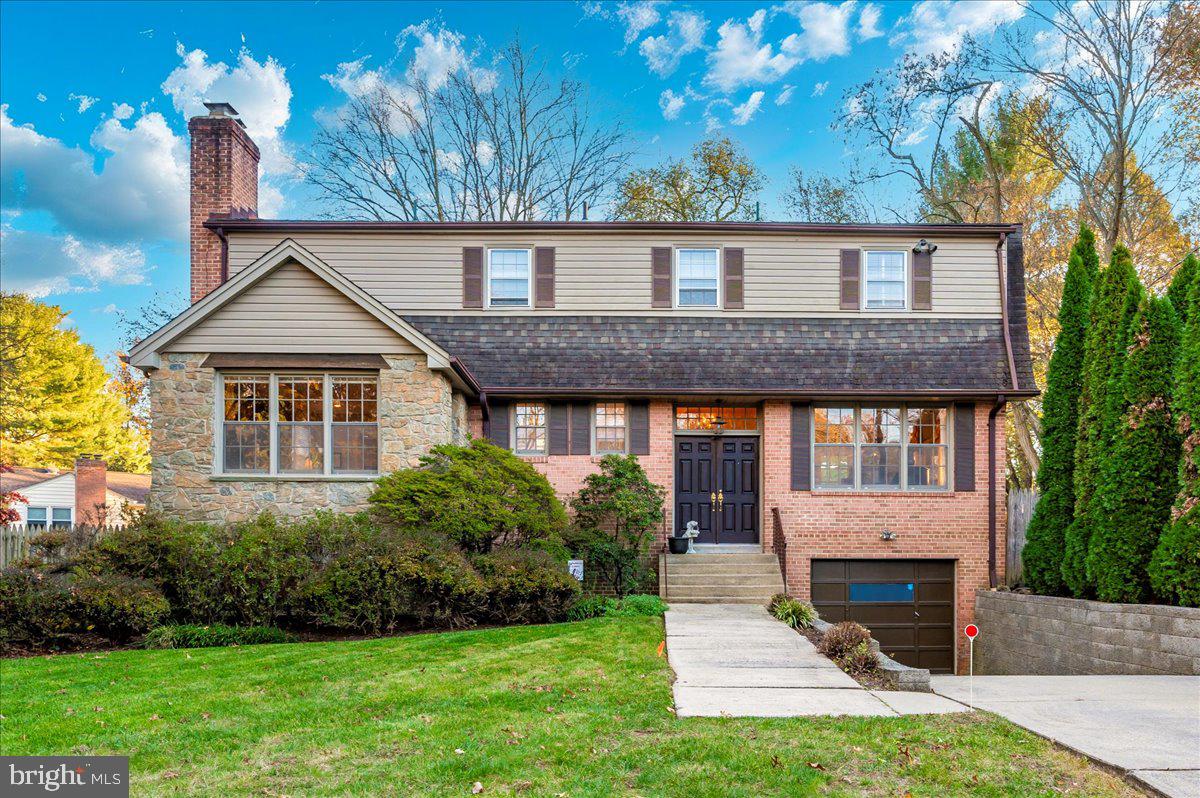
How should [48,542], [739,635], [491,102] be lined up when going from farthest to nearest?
[491,102] → [48,542] → [739,635]

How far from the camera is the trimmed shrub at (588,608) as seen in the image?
36.0 feet

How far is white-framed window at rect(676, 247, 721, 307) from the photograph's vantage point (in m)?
14.8

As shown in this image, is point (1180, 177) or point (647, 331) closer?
point (647, 331)

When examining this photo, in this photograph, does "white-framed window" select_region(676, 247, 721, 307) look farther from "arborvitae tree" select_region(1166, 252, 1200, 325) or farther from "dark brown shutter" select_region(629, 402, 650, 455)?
"arborvitae tree" select_region(1166, 252, 1200, 325)

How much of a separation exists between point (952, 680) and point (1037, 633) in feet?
16.3

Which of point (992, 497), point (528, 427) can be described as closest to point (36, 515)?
point (528, 427)

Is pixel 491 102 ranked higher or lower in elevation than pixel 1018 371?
higher

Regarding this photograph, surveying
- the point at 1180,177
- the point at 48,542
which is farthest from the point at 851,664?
the point at 1180,177

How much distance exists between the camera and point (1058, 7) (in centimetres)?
1825

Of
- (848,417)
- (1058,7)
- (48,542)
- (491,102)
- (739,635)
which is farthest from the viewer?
(491,102)

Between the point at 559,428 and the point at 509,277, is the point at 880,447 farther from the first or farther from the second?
the point at 509,277

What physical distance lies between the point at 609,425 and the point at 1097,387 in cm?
776

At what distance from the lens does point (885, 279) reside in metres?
14.9

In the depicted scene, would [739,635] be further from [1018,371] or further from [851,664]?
[1018,371]
